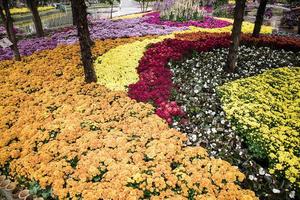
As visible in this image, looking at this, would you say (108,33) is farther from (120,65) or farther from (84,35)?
(84,35)

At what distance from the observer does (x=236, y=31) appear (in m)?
9.98

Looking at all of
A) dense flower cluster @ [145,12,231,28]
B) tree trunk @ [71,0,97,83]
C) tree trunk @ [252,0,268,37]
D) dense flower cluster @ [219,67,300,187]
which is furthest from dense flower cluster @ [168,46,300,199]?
dense flower cluster @ [145,12,231,28]

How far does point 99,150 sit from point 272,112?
15.6 ft

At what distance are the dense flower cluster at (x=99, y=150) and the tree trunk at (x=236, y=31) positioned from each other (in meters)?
3.68

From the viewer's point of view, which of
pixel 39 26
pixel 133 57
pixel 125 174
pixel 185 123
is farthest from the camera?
pixel 39 26

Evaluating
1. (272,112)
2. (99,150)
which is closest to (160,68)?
(272,112)

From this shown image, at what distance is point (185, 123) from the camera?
8.04 meters

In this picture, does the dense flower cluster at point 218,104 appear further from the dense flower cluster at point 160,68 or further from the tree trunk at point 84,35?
the tree trunk at point 84,35

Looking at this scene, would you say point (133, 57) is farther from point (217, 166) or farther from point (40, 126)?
point (217, 166)

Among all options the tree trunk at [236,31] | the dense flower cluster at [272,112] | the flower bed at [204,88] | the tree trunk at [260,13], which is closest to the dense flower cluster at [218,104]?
the flower bed at [204,88]

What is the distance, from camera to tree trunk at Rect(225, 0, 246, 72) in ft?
31.9

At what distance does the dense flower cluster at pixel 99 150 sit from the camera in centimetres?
596

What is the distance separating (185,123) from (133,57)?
5.20 m

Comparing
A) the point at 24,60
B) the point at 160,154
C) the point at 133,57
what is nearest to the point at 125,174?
the point at 160,154
